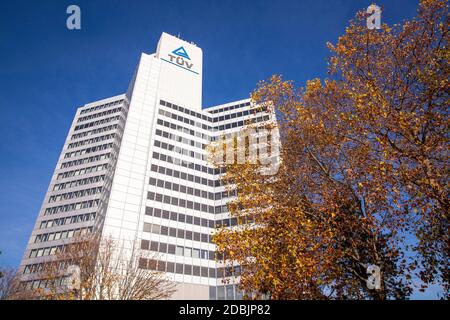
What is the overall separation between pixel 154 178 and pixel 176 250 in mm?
15254

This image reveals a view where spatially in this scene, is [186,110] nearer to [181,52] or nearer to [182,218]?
[181,52]

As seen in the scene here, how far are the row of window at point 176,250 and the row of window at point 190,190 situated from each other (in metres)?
12.0

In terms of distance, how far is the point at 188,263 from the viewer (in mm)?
48031

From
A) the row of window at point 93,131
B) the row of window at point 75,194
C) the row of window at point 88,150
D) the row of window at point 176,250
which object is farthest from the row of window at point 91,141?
the row of window at point 176,250

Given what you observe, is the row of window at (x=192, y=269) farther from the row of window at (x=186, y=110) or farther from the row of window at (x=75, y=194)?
the row of window at (x=186, y=110)

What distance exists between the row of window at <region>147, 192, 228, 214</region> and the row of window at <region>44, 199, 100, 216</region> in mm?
15971

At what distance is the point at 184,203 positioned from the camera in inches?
2173

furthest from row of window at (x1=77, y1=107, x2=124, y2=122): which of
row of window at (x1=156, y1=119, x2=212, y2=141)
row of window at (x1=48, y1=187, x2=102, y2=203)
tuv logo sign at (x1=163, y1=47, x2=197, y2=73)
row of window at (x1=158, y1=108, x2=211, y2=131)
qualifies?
row of window at (x1=48, y1=187, x2=102, y2=203)

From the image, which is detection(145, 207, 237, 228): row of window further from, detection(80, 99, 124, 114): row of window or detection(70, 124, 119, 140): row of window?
detection(80, 99, 124, 114): row of window

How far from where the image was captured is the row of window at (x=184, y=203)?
52.4 metres

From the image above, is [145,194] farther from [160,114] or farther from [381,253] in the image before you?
[381,253]

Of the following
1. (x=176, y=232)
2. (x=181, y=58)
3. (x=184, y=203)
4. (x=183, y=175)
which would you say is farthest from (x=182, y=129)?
(x=181, y=58)
